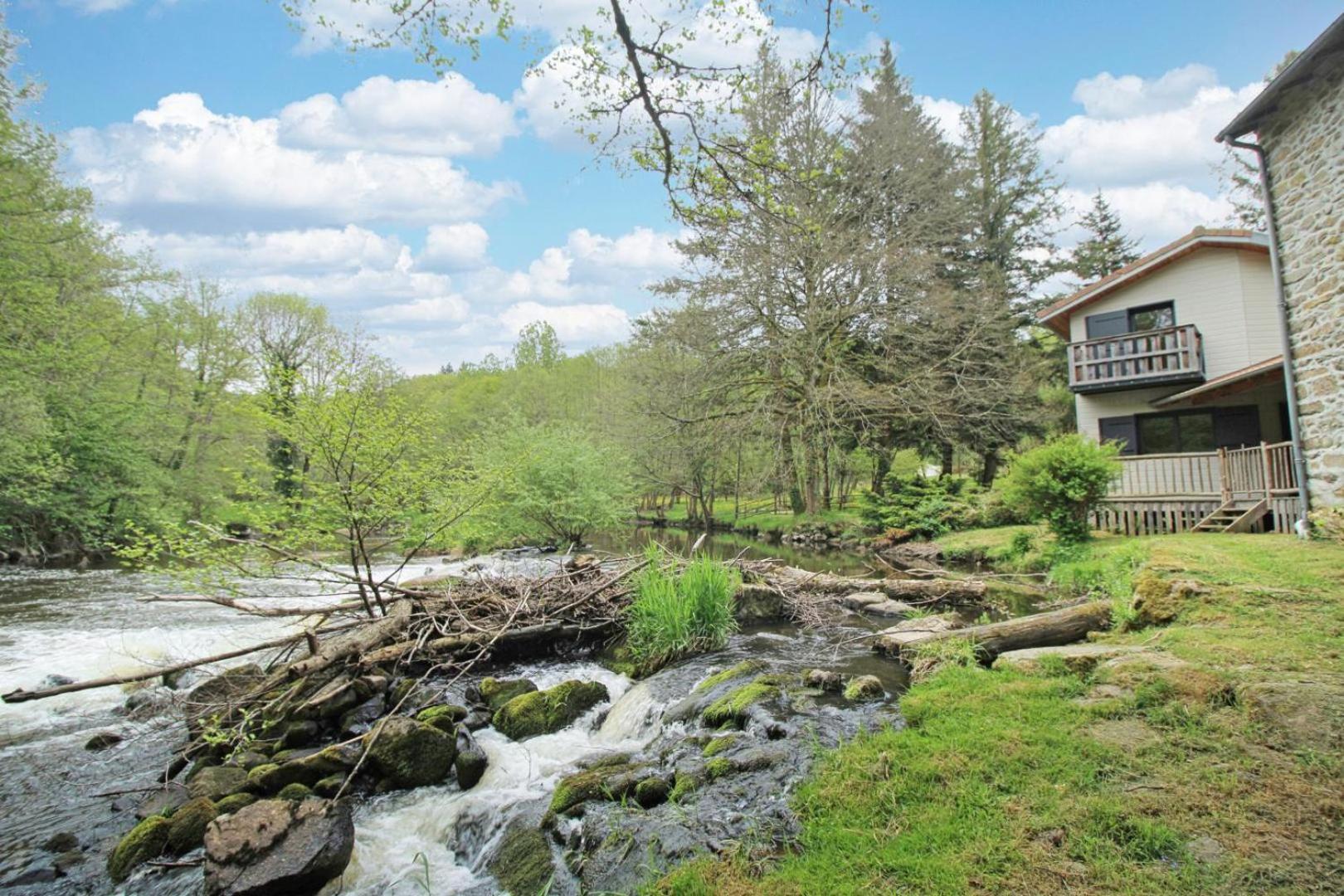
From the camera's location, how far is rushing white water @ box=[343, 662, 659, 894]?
4.37 meters

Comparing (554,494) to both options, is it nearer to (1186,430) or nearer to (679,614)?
(679,614)

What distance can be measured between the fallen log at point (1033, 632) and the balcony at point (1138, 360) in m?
16.3

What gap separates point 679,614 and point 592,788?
3859mm

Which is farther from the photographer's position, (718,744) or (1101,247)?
(1101,247)

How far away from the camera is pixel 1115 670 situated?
16.9 feet

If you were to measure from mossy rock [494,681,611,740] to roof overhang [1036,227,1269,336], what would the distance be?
21771 mm

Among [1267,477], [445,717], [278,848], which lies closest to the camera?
[278,848]

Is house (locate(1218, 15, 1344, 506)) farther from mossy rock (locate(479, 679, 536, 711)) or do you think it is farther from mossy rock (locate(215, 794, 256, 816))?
mossy rock (locate(215, 794, 256, 816))

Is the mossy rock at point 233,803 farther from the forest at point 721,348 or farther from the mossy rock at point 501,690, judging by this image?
the forest at point 721,348

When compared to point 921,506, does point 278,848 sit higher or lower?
lower

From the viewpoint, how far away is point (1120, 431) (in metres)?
21.5

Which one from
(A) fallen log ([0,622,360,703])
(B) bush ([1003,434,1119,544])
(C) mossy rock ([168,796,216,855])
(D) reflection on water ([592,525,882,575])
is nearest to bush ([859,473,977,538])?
(D) reflection on water ([592,525,882,575])

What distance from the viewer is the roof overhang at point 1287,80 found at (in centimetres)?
945

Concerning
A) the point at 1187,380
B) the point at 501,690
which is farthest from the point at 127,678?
the point at 1187,380
